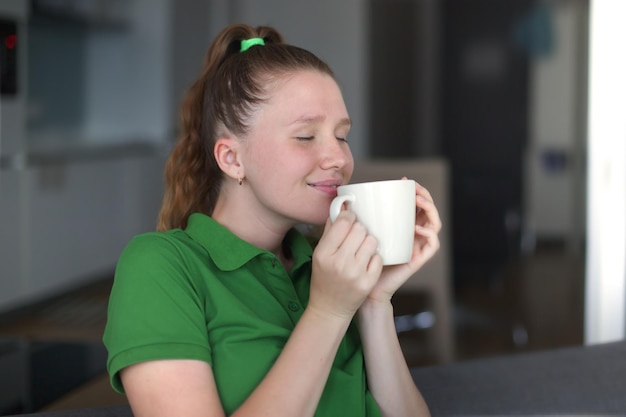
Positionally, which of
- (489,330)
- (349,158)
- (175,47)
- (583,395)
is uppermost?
(175,47)

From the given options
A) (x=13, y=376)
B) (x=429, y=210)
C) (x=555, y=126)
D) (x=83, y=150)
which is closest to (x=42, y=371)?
(x=13, y=376)

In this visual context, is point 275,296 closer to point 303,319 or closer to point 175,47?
point 303,319

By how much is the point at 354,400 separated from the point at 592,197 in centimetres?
149

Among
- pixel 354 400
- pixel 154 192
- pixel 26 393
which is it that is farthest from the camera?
pixel 154 192

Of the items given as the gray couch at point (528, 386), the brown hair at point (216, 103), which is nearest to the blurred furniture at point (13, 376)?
the gray couch at point (528, 386)

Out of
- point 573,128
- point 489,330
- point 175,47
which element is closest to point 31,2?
point 175,47

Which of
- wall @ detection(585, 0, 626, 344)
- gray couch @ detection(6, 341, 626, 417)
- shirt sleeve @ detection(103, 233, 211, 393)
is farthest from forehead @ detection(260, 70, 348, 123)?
wall @ detection(585, 0, 626, 344)

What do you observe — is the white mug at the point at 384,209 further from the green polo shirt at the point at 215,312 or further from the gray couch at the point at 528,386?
the gray couch at the point at 528,386

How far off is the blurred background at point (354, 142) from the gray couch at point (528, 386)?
1.60 feet

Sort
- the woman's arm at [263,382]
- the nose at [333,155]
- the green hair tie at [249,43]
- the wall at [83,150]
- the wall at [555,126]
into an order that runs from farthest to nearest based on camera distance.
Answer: the wall at [555,126], the wall at [83,150], the green hair tie at [249,43], the nose at [333,155], the woman's arm at [263,382]

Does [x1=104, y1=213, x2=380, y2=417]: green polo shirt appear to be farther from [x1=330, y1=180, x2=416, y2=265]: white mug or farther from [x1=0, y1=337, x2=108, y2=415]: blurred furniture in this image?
[x1=0, y1=337, x2=108, y2=415]: blurred furniture

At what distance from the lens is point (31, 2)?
147 inches

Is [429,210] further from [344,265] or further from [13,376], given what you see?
[13,376]

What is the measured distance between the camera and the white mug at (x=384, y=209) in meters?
0.90
